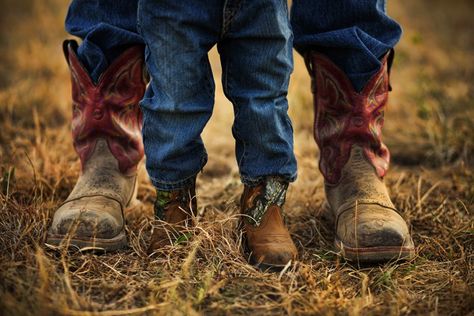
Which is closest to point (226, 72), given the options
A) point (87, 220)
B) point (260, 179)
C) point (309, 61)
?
point (260, 179)

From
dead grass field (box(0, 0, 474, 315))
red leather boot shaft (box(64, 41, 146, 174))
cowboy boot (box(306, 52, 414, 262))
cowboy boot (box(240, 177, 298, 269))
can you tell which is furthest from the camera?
red leather boot shaft (box(64, 41, 146, 174))

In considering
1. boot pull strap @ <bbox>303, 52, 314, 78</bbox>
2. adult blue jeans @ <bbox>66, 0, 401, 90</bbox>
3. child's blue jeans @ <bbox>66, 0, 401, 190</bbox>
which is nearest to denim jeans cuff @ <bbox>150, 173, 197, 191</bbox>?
child's blue jeans @ <bbox>66, 0, 401, 190</bbox>

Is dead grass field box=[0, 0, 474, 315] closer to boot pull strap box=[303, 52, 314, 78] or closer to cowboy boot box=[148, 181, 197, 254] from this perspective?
cowboy boot box=[148, 181, 197, 254]

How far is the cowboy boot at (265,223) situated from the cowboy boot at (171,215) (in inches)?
6.1

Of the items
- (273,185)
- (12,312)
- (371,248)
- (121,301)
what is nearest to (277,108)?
(273,185)

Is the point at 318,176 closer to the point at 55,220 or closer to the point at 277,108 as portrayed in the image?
the point at 277,108

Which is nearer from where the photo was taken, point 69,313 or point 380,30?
point 69,313

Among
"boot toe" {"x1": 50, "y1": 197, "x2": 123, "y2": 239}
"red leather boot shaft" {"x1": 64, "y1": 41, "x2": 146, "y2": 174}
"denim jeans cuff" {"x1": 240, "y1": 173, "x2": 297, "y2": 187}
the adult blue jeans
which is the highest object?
the adult blue jeans

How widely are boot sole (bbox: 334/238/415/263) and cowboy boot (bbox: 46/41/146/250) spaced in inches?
25.2

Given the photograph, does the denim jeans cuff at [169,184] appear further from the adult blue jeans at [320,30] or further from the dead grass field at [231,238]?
the adult blue jeans at [320,30]

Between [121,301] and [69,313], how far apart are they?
13 cm

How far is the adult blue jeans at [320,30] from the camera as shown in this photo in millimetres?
1490

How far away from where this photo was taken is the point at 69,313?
41.1 inches

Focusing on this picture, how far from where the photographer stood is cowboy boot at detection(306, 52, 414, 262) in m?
1.46
